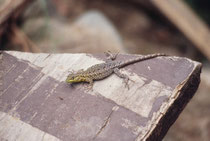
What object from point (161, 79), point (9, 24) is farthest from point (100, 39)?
point (161, 79)

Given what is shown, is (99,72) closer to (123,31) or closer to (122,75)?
(122,75)

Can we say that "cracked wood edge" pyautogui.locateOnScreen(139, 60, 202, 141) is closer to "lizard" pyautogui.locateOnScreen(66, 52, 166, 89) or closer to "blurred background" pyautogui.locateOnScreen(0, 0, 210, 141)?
"lizard" pyautogui.locateOnScreen(66, 52, 166, 89)

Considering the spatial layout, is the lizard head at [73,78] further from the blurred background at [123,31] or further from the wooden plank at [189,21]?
the wooden plank at [189,21]

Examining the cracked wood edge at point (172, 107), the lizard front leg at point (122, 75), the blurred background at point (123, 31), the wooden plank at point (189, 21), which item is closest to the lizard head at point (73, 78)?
the lizard front leg at point (122, 75)

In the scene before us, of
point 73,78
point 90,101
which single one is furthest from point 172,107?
point 73,78

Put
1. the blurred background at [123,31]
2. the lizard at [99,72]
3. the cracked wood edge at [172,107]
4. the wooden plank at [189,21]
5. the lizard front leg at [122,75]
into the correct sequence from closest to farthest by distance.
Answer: the cracked wood edge at [172,107]
the lizard front leg at [122,75]
the lizard at [99,72]
the blurred background at [123,31]
the wooden plank at [189,21]

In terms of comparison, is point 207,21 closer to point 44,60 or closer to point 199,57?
point 199,57
